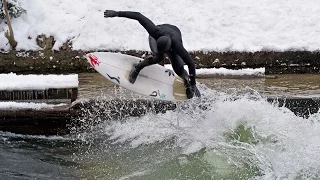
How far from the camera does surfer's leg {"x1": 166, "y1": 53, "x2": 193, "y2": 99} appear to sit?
8641mm

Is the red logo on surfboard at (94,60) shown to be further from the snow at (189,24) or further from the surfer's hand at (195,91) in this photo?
the snow at (189,24)

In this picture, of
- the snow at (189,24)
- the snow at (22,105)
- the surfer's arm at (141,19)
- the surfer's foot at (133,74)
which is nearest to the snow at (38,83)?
the snow at (22,105)

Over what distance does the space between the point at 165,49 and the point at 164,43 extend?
11cm

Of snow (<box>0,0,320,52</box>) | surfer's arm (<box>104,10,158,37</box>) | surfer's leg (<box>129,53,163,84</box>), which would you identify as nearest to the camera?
Answer: surfer's arm (<box>104,10,158,37</box>)

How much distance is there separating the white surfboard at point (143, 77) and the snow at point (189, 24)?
334 centimetres

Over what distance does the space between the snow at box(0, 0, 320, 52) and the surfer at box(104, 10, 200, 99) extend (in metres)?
3.71

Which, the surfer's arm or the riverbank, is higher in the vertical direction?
the surfer's arm

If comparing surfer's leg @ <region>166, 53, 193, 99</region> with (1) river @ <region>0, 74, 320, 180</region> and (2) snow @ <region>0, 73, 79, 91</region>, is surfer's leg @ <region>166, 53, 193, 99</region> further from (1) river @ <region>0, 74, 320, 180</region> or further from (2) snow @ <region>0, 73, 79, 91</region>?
(2) snow @ <region>0, 73, 79, 91</region>

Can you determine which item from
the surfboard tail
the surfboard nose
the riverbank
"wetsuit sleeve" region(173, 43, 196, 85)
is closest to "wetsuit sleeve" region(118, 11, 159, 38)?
"wetsuit sleeve" region(173, 43, 196, 85)

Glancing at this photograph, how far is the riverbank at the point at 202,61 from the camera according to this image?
1202 cm

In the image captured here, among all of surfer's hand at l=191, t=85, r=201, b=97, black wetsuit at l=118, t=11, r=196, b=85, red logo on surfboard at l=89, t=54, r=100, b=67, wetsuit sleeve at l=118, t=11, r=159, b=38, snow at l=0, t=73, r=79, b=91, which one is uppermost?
wetsuit sleeve at l=118, t=11, r=159, b=38

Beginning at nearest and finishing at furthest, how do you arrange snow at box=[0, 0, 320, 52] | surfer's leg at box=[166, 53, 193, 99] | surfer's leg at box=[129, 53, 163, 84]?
1. surfer's leg at box=[129, 53, 163, 84]
2. surfer's leg at box=[166, 53, 193, 99]
3. snow at box=[0, 0, 320, 52]

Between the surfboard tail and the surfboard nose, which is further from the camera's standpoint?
the surfboard nose

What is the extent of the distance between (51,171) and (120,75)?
2.13 meters
